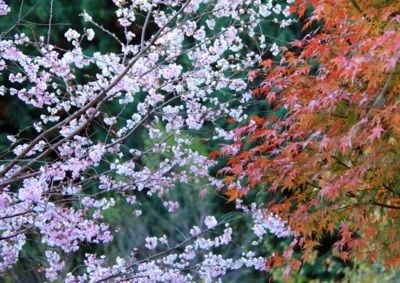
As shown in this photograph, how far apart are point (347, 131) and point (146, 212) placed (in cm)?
315

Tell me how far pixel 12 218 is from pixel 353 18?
2057 millimetres

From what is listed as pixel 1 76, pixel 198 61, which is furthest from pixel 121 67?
pixel 1 76

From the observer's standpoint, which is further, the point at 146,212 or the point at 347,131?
the point at 146,212

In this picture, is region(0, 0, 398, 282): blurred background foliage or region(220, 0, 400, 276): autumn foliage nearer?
region(220, 0, 400, 276): autumn foliage

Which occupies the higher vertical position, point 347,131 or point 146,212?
point 146,212

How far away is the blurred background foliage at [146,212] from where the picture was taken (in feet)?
18.7

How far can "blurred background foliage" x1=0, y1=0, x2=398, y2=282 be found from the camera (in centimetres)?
569

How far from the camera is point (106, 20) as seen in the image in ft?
25.9

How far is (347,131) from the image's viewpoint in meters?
3.66

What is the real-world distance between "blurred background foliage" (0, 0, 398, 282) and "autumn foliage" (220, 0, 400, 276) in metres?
0.81

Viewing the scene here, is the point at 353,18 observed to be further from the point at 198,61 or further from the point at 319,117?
the point at 198,61

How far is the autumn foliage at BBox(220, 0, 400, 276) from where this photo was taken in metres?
3.39

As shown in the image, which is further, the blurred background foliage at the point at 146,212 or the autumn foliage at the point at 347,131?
the blurred background foliage at the point at 146,212

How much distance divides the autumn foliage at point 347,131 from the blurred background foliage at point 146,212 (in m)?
0.81
